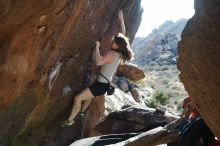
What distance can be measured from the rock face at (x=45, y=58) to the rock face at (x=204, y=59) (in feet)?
13.2

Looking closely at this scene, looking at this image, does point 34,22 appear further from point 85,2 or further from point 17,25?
point 85,2

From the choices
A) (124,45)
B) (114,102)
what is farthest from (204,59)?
(114,102)

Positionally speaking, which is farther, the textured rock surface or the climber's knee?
the textured rock surface

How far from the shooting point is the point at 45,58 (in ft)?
35.6

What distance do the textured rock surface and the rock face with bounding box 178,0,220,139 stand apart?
821 centimetres

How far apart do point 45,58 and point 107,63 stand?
1.59 meters

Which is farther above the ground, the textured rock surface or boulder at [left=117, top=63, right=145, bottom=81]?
the textured rock surface

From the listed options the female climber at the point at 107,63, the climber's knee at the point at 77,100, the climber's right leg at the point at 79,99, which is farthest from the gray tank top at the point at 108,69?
the climber's knee at the point at 77,100

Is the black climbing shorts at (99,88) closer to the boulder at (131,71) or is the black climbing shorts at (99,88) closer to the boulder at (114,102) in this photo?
the boulder at (114,102)

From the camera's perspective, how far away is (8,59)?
10.2m

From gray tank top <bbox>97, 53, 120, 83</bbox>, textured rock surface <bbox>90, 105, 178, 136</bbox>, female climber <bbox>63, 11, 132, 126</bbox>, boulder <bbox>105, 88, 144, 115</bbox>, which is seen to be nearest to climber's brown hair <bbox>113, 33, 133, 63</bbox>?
female climber <bbox>63, 11, 132, 126</bbox>

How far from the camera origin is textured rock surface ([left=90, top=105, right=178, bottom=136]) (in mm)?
13844

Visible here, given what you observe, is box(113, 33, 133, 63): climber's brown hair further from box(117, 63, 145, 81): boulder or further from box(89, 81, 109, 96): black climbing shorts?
box(117, 63, 145, 81): boulder

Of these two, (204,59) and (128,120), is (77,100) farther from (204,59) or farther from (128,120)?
(204,59)
